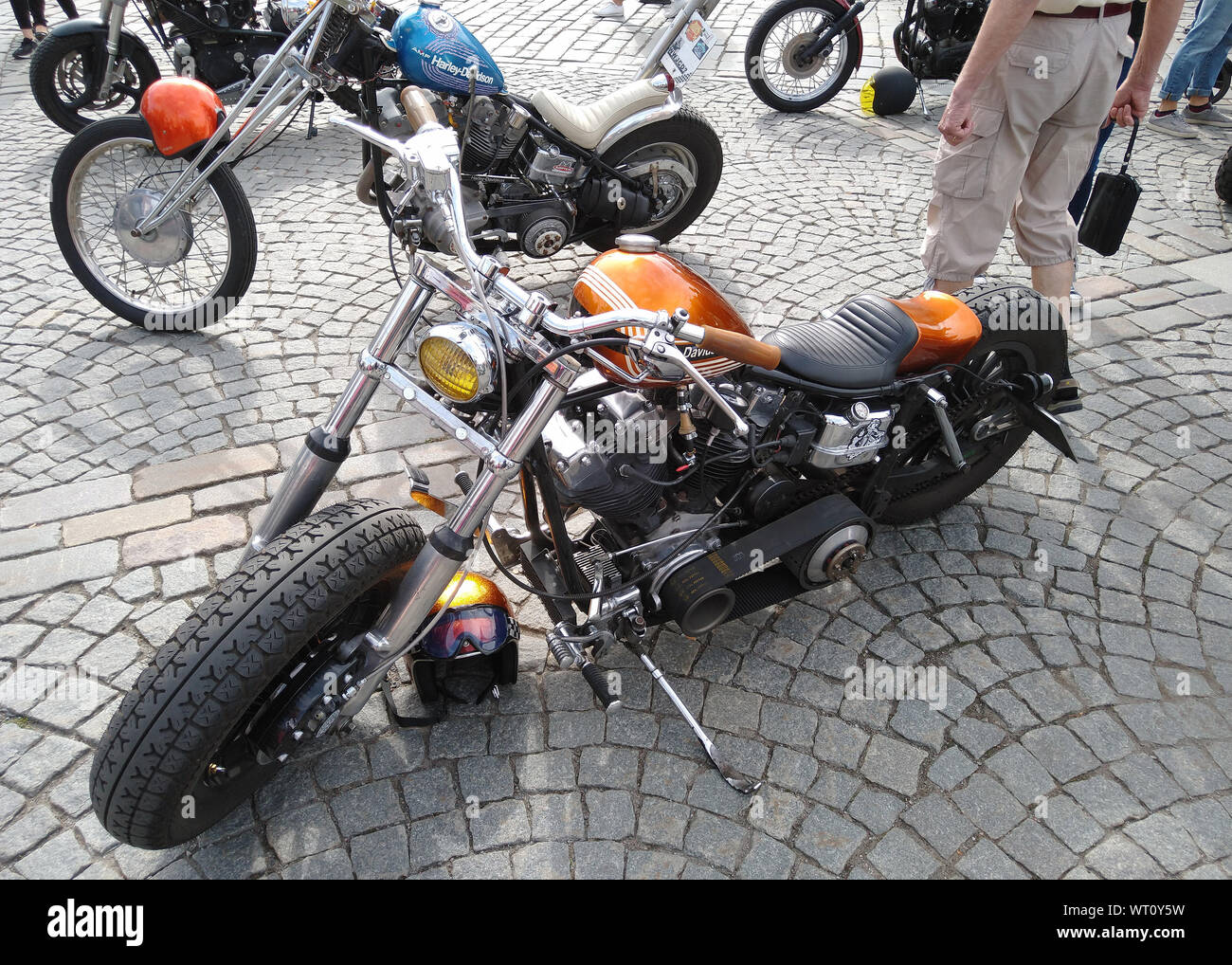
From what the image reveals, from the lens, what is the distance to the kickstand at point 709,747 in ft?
8.55

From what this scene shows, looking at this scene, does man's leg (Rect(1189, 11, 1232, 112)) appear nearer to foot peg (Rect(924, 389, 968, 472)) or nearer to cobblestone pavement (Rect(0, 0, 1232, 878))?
cobblestone pavement (Rect(0, 0, 1232, 878))

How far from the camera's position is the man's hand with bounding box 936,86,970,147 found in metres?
3.49

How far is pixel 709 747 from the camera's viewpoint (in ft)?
8.81

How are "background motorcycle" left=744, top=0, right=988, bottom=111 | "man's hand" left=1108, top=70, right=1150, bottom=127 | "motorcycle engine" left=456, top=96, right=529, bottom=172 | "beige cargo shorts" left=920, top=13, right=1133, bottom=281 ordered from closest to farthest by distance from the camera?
"beige cargo shorts" left=920, top=13, right=1133, bottom=281 → "man's hand" left=1108, top=70, right=1150, bottom=127 → "motorcycle engine" left=456, top=96, right=529, bottom=172 → "background motorcycle" left=744, top=0, right=988, bottom=111

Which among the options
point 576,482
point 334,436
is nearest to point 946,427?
point 576,482

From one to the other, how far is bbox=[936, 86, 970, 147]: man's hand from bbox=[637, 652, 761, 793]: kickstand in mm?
2448

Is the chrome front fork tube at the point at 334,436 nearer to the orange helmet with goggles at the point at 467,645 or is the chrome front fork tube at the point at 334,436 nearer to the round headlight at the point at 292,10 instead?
the orange helmet with goggles at the point at 467,645

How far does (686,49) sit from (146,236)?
10.4 feet

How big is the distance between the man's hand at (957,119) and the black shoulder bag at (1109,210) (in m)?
1.23

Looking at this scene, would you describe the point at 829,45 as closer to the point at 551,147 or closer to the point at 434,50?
the point at 551,147

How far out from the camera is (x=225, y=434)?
3.94 meters

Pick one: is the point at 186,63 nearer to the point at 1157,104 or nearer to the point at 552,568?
the point at 552,568

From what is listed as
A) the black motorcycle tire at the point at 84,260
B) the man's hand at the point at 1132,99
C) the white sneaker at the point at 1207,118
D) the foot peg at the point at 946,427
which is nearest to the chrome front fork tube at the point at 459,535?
the foot peg at the point at 946,427

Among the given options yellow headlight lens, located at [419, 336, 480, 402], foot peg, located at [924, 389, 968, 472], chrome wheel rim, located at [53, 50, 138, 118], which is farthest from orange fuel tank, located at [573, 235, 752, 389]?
chrome wheel rim, located at [53, 50, 138, 118]
